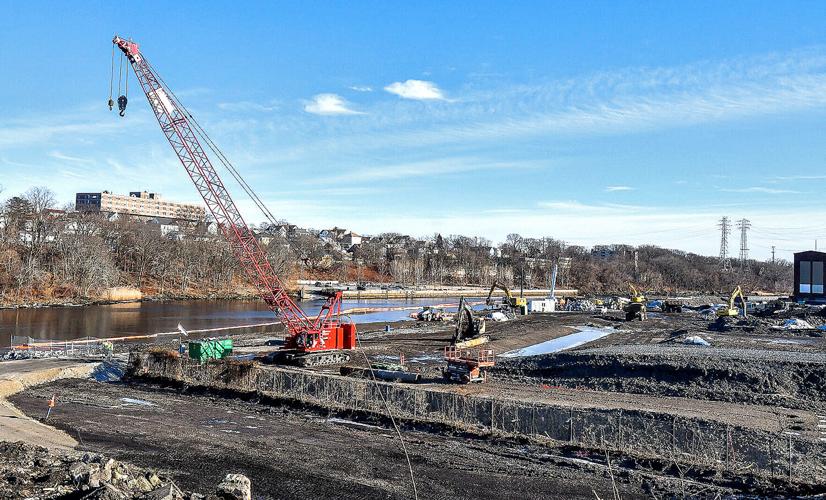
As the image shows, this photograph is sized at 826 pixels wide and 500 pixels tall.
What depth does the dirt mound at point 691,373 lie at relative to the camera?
29.7 m

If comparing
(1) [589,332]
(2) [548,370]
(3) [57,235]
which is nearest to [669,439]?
(2) [548,370]

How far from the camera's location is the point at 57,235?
332 ft

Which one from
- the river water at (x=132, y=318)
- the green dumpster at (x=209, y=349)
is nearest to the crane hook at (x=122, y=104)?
the green dumpster at (x=209, y=349)

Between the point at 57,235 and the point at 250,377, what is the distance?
3407 inches

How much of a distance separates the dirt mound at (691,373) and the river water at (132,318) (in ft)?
115

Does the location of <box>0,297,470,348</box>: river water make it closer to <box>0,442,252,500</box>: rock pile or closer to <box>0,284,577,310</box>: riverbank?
<box>0,284,577,310</box>: riverbank

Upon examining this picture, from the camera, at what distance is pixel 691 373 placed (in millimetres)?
32469

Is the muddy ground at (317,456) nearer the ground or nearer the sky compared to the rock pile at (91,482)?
nearer the ground

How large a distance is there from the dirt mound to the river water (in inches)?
1380

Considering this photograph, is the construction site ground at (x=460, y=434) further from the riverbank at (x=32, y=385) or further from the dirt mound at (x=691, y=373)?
the riverbank at (x=32, y=385)

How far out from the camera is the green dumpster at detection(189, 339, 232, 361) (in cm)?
3719

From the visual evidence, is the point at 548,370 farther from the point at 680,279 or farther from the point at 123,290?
the point at 680,279

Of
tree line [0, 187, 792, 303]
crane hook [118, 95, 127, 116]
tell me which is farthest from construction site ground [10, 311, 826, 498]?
tree line [0, 187, 792, 303]

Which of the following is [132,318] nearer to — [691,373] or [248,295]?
[248,295]
